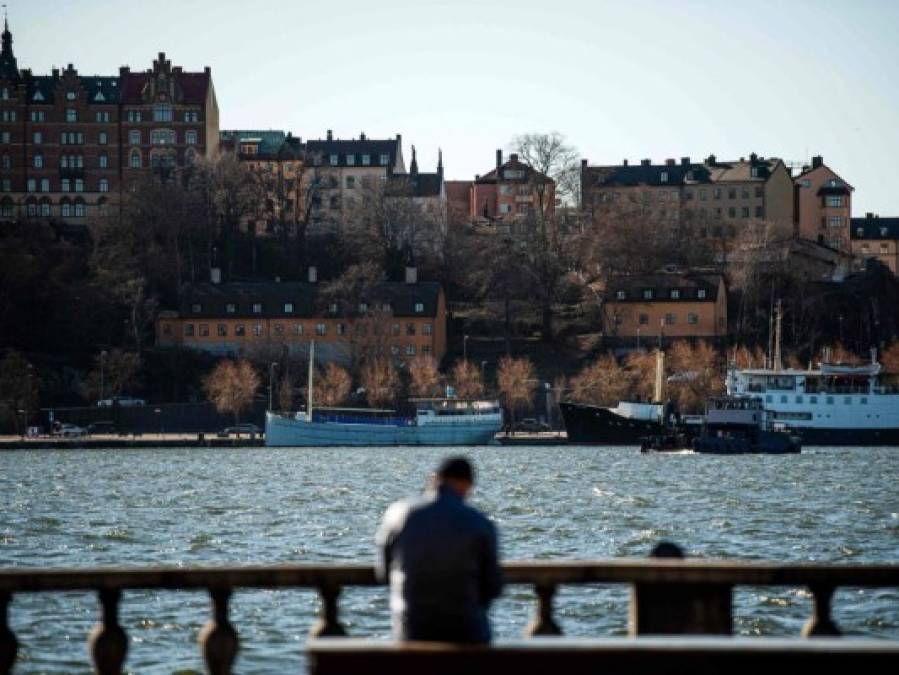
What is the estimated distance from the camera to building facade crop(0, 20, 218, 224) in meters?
148

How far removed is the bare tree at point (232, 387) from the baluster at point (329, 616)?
102 m

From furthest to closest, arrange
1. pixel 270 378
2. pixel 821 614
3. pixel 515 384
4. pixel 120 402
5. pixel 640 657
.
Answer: pixel 270 378 < pixel 515 384 < pixel 120 402 < pixel 821 614 < pixel 640 657

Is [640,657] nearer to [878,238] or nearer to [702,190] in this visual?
[702,190]

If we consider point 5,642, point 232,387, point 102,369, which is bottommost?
point 5,642

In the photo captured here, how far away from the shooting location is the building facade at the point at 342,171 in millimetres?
152250

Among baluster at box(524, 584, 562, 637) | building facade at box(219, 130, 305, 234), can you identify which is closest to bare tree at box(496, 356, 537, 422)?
building facade at box(219, 130, 305, 234)

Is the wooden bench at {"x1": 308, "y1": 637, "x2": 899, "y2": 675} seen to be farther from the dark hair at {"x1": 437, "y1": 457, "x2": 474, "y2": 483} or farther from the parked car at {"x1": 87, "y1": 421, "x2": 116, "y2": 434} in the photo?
the parked car at {"x1": 87, "y1": 421, "x2": 116, "y2": 434}

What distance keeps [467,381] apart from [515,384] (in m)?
3.46

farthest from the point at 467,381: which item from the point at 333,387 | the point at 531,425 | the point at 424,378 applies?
the point at 333,387

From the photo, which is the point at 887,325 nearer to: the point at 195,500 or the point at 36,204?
the point at 36,204

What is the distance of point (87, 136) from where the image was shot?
15025 centimetres

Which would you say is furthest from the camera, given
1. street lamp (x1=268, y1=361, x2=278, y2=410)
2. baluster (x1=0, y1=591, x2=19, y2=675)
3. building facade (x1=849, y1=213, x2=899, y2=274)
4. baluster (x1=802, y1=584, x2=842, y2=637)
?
building facade (x1=849, y1=213, x2=899, y2=274)

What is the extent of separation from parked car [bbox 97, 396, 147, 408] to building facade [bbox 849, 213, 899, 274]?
308ft

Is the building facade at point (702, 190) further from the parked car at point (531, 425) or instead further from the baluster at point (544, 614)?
the baluster at point (544, 614)
